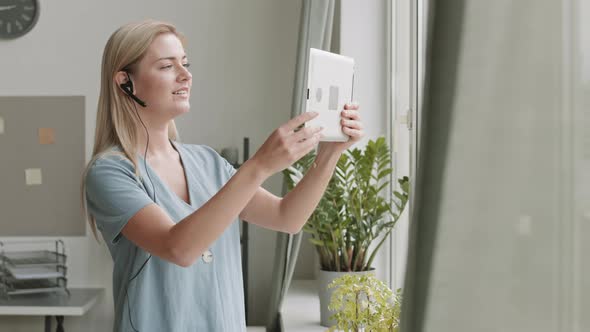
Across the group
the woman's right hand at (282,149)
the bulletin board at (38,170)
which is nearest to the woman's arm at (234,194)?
the woman's right hand at (282,149)

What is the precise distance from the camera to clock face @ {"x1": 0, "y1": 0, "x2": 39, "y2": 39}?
3939 millimetres

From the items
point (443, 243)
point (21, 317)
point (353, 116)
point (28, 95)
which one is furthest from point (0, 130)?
point (443, 243)

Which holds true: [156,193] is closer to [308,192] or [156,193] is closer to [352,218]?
[308,192]

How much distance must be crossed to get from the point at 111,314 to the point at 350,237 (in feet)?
6.71

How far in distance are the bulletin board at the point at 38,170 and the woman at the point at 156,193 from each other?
270 cm

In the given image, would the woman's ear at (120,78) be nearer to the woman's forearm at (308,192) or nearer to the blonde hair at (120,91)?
the blonde hair at (120,91)

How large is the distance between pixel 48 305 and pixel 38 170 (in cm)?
90

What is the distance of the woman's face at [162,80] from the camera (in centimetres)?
140

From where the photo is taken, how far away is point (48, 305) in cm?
345

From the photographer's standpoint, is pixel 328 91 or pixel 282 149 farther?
pixel 328 91

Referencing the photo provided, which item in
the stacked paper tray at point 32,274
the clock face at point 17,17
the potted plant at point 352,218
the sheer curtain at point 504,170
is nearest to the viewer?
the sheer curtain at point 504,170

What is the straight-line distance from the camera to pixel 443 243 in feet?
1.14

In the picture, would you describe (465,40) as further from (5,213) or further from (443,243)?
(5,213)

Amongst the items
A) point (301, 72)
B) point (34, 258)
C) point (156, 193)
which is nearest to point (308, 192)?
point (156, 193)
